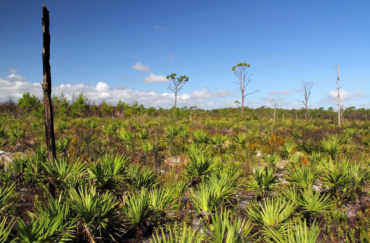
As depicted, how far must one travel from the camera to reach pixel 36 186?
161 inches

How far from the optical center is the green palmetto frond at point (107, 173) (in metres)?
3.19

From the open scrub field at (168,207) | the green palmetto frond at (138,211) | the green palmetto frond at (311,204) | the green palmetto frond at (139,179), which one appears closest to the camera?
the open scrub field at (168,207)

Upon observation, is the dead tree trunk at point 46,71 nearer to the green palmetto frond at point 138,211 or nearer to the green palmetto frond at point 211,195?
the green palmetto frond at point 138,211

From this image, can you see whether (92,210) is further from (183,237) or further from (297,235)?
(297,235)

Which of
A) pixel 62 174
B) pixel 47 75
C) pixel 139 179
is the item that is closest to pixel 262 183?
pixel 139 179

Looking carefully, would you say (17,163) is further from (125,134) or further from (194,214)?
(194,214)

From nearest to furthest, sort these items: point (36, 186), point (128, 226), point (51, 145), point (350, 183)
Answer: point (128, 226)
point (51, 145)
point (350, 183)
point (36, 186)

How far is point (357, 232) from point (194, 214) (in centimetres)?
225

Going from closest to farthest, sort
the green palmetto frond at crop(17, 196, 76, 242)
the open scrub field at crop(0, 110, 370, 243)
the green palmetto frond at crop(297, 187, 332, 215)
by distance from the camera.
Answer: the green palmetto frond at crop(17, 196, 76, 242) → the open scrub field at crop(0, 110, 370, 243) → the green palmetto frond at crop(297, 187, 332, 215)

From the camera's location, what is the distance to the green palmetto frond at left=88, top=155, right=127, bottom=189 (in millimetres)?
3186

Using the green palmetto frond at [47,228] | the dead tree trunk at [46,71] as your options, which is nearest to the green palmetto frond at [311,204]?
the green palmetto frond at [47,228]

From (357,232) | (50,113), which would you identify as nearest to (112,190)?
(50,113)

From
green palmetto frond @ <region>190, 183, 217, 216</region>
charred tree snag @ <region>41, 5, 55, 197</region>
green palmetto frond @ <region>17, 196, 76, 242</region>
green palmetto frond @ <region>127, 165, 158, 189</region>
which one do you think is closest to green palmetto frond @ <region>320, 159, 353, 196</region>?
green palmetto frond @ <region>190, 183, 217, 216</region>

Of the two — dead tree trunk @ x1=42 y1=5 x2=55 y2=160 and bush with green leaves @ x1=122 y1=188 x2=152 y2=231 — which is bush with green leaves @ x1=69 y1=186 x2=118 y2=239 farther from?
dead tree trunk @ x1=42 y1=5 x2=55 y2=160
